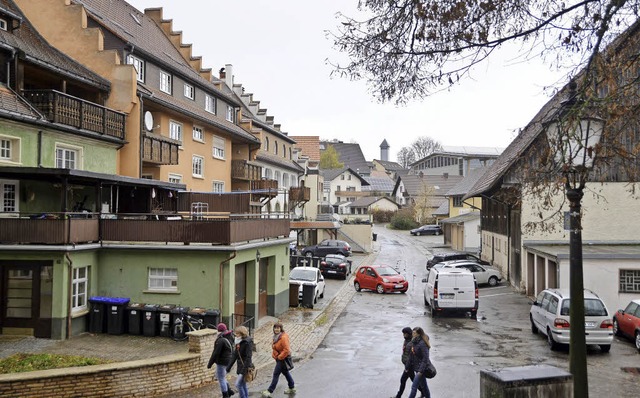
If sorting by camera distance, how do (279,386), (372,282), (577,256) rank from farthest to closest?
(372,282) → (279,386) → (577,256)

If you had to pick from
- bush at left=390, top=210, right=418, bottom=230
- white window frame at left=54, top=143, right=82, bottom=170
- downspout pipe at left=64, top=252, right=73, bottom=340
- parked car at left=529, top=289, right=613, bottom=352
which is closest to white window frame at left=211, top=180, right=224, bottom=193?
white window frame at left=54, top=143, right=82, bottom=170

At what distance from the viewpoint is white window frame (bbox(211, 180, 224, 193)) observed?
33594mm

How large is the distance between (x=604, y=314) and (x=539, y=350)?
221cm

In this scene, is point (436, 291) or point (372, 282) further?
point (372, 282)

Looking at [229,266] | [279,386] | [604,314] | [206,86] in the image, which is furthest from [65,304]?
[206,86]

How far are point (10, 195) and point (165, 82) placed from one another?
12030 mm

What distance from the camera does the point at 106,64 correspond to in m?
24.0

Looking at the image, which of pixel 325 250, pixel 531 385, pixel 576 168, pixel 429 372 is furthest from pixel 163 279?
pixel 325 250

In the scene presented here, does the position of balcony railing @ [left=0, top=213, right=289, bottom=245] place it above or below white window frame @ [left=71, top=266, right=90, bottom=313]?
above

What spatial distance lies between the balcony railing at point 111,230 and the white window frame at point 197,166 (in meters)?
10.9

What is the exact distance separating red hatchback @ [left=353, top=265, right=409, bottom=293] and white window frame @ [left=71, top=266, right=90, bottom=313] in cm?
1750

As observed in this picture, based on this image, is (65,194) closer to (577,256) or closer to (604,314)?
(577,256)

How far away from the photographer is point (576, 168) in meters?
7.84

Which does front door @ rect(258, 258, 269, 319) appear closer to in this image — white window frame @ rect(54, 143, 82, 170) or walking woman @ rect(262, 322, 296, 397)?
white window frame @ rect(54, 143, 82, 170)
